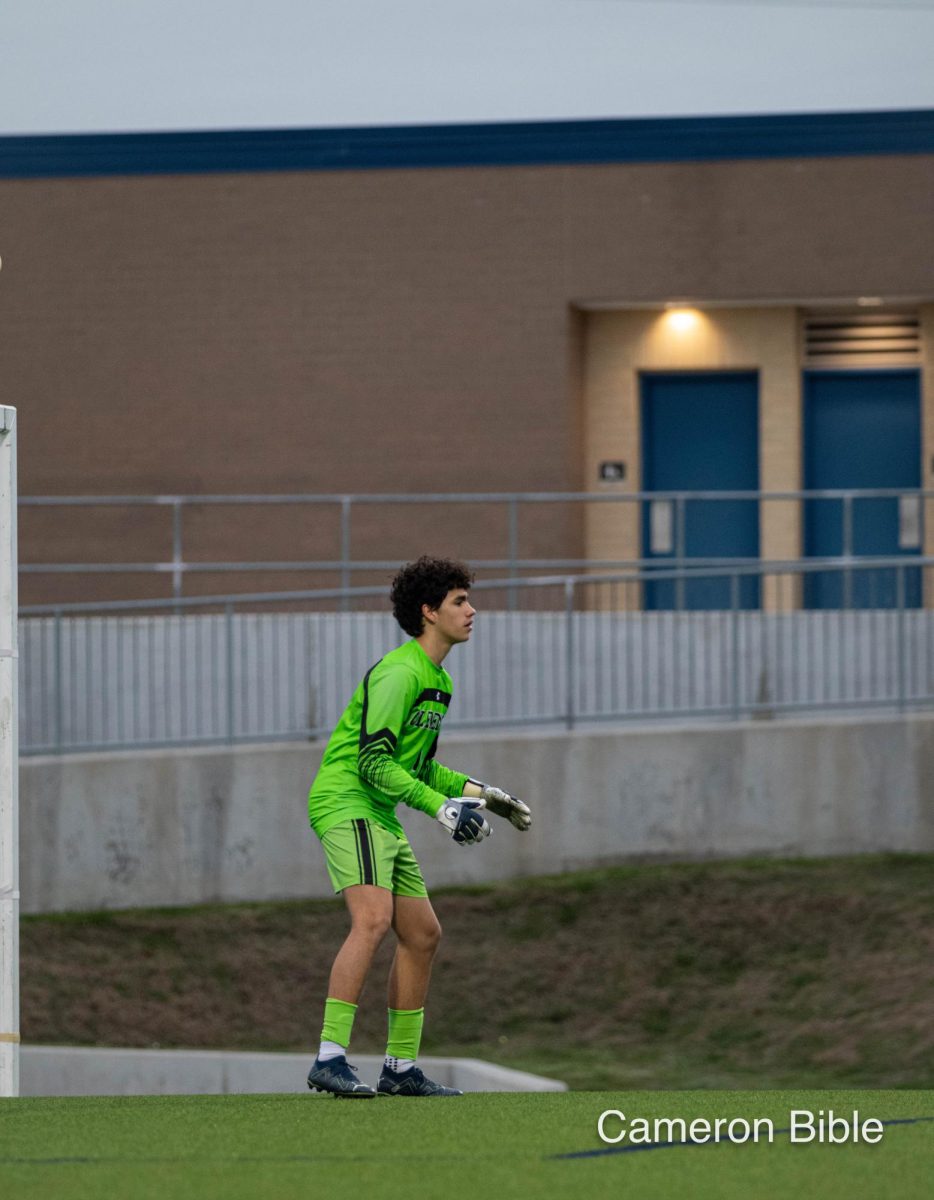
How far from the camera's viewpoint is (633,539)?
72.2 feet

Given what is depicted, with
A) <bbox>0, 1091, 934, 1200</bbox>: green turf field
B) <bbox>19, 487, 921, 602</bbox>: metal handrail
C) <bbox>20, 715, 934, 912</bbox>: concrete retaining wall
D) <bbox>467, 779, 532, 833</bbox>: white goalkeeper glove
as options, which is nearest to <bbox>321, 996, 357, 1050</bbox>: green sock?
<bbox>0, 1091, 934, 1200</bbox>: green turf field

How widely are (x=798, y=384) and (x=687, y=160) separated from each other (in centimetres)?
258

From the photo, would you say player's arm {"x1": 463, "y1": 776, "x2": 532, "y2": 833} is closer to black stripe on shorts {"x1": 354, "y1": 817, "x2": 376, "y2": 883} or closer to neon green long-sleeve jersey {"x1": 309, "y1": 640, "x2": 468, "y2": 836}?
neon green long-sleeve jersey {"x1": 309, "y1": 640, "x2": 468, "y2": 836}

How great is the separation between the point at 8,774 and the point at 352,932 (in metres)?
1.74

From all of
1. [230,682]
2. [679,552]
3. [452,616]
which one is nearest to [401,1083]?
[452,616]

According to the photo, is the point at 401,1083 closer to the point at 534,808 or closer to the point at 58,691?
the point at 534,808

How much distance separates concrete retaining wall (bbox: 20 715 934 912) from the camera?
16.2 meters

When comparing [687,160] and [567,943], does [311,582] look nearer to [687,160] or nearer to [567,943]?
[687,160]

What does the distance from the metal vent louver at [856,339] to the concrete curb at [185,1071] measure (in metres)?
11.7

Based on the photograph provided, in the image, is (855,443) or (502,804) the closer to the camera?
(502,804)

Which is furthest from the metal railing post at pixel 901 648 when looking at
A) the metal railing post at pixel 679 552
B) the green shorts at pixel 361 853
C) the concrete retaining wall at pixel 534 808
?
the green shorts at pixel 361 853

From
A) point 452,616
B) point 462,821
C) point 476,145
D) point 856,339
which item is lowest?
point 462,821

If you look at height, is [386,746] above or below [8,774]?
above

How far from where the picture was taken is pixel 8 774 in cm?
838
